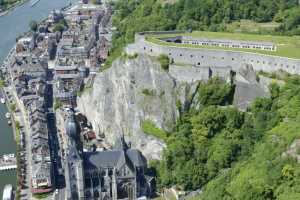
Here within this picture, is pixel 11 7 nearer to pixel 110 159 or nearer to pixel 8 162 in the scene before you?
pixel 8 162

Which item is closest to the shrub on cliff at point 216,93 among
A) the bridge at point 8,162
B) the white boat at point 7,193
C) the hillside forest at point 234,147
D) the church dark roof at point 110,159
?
the hillside forest at point 234,147

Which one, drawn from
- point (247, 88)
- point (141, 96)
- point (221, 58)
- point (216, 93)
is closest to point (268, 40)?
point (221, 58)

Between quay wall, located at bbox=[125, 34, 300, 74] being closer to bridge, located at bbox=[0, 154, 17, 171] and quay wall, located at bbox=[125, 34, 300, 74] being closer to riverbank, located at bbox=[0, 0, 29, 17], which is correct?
bridge, located at bbox=[0, 154, 17, 171]

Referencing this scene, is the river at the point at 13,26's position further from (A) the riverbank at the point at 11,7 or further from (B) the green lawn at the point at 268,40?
(B) the green lawn at the point at 268,40

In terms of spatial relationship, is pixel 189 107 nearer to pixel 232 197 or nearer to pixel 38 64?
pixel 232 197

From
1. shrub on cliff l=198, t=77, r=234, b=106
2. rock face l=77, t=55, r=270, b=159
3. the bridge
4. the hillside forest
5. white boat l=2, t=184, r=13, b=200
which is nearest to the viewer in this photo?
the hillside forest

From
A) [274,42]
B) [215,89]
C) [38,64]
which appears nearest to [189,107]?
[215,89]

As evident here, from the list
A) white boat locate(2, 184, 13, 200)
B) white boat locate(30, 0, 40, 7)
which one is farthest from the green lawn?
white boat locate(30, 0, 40, 7)
